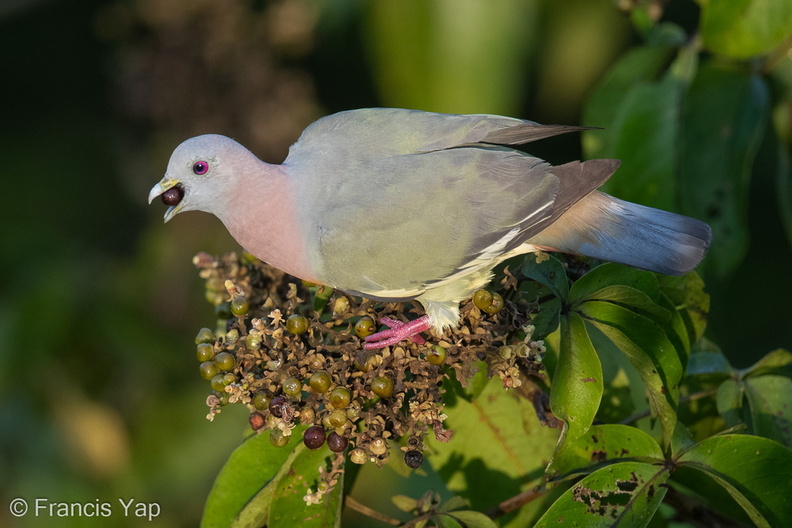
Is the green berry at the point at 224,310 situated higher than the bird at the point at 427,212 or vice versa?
the bird at the point at 427,212

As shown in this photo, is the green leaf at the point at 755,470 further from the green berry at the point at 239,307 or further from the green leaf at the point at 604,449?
→ the green berry at the point at 239,307

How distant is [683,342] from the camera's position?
5.38 feet

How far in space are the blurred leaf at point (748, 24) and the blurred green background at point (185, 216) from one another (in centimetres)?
22

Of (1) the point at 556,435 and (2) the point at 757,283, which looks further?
(2) the point at 757,283

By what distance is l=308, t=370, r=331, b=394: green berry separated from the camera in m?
1.54

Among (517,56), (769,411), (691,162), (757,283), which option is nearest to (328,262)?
(769,411)

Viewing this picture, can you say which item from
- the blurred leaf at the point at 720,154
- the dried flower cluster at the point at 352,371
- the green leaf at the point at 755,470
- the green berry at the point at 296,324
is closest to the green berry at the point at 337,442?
the dried flower cluster at the point at 352,371

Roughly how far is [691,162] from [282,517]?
1626mm

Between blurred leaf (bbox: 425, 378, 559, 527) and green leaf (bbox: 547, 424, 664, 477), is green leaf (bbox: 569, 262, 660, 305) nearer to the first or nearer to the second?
green leaf (bbox: 547, 424, 664, 477)

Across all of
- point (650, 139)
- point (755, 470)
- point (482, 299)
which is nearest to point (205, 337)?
point (482, 299)

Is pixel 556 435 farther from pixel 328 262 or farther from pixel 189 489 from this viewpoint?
pixel 189 489

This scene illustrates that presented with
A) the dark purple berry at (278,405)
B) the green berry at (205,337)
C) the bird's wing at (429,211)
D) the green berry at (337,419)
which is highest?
the bird's wing at (429,211)

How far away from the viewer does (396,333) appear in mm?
1741

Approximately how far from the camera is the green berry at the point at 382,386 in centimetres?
155
